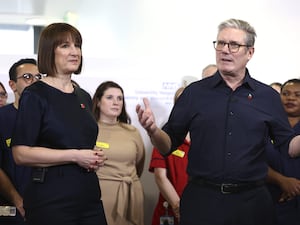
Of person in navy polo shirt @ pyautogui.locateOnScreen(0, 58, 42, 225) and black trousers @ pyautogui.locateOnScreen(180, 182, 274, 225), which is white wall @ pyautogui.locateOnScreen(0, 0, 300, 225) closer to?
person in navy polo shirt @ pyautogui.locateOnScreen(0, 58, 42, 225)

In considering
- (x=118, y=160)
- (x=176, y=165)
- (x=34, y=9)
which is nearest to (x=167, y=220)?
(x=176, y=165)

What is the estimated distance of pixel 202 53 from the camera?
4.20m

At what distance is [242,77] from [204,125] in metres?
0.30

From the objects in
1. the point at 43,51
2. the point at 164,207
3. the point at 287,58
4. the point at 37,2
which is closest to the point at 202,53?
the point at 287,58

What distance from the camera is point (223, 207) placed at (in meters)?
2.01


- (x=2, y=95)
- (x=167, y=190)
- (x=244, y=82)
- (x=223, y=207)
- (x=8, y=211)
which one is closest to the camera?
(x=223, y=207)

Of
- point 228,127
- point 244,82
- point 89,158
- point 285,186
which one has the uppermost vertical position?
point 244,82

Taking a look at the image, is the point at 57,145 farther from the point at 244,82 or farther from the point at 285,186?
the point at 285,186

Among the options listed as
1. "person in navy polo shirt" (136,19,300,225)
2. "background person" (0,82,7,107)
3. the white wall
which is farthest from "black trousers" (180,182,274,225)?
the white wall

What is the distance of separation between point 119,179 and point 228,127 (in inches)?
49.7

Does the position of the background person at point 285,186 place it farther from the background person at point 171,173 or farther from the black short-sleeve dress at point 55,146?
the black short-sleeve dress at point 55,146

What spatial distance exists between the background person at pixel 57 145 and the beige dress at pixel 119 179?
1143 mm

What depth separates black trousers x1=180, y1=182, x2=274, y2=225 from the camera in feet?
6.60

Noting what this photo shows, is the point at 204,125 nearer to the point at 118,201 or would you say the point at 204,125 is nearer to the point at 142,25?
the point at 118,201
